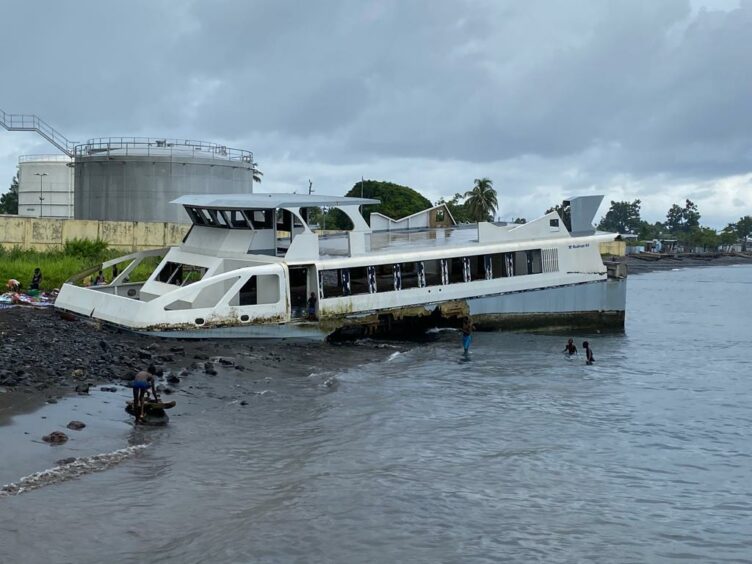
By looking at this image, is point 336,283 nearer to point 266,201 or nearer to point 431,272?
point 266,201

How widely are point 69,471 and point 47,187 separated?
230 ft

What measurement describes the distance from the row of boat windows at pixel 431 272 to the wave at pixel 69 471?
13.1m

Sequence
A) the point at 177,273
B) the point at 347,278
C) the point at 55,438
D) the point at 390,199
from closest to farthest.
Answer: the point at 55,438 < the point at 347,278 < the point at 177,273 < the point at 390,199

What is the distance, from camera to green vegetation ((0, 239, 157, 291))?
32656 mm

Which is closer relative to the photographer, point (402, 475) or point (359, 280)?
point (402, 475)

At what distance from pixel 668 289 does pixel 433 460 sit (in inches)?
2737

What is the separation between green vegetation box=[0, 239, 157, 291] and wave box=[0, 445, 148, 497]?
1889 centimetres

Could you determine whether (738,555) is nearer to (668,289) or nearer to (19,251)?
(19,251)

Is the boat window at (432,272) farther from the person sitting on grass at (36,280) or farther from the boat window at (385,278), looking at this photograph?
the person sitting on grass at (36,280)

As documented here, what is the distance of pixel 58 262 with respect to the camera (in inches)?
1393

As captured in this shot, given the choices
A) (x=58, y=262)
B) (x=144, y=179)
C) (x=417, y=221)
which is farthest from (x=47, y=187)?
(x=417, y=221)

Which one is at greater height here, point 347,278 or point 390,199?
point 390,199

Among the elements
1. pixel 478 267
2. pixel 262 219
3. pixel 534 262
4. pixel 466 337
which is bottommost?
pixel 466 337

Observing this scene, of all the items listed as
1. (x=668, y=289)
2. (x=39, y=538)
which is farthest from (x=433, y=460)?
(x=668, y=289)
